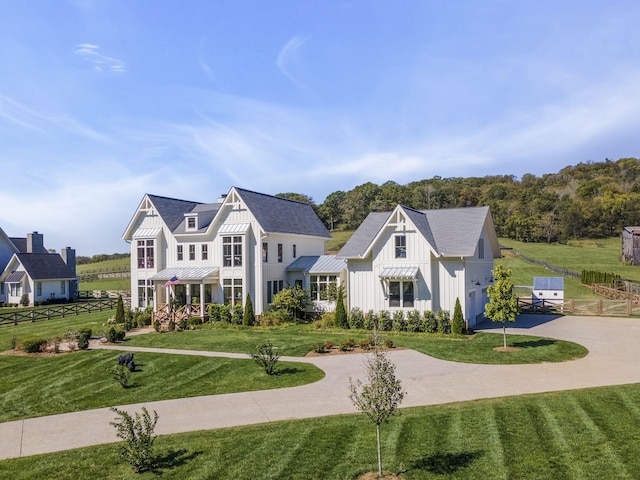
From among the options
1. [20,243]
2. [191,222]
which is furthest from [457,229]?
[20,243]

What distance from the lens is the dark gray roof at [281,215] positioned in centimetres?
3425

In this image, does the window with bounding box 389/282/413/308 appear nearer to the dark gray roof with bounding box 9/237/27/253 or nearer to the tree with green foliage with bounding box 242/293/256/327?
the tree with green foliage with bounding box 242/293/256/327

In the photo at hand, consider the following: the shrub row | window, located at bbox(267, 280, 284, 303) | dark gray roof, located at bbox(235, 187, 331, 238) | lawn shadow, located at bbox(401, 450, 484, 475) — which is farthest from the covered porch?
lawn shadow, located at bbox(401, 450, 484, 475)

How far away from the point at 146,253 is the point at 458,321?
23703 millimetres

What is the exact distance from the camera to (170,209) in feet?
125

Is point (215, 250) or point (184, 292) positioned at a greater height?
point (215, 250)

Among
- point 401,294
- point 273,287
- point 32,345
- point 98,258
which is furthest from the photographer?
point 98,258

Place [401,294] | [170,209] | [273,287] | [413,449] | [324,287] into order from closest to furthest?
[413,449], [401,294], [324,287], [273,287], [170,209]

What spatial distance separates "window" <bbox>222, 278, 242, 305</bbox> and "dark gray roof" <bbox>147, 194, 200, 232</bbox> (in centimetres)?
666

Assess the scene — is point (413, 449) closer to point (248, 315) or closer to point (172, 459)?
point (172, 459)

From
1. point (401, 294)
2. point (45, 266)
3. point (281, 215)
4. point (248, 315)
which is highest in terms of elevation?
point (281, 215)

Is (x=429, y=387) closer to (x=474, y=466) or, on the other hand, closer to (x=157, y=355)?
(x=474, y=466)

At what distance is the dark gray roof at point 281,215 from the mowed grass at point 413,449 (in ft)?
74.3

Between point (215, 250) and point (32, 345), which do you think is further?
point (215, 250)
